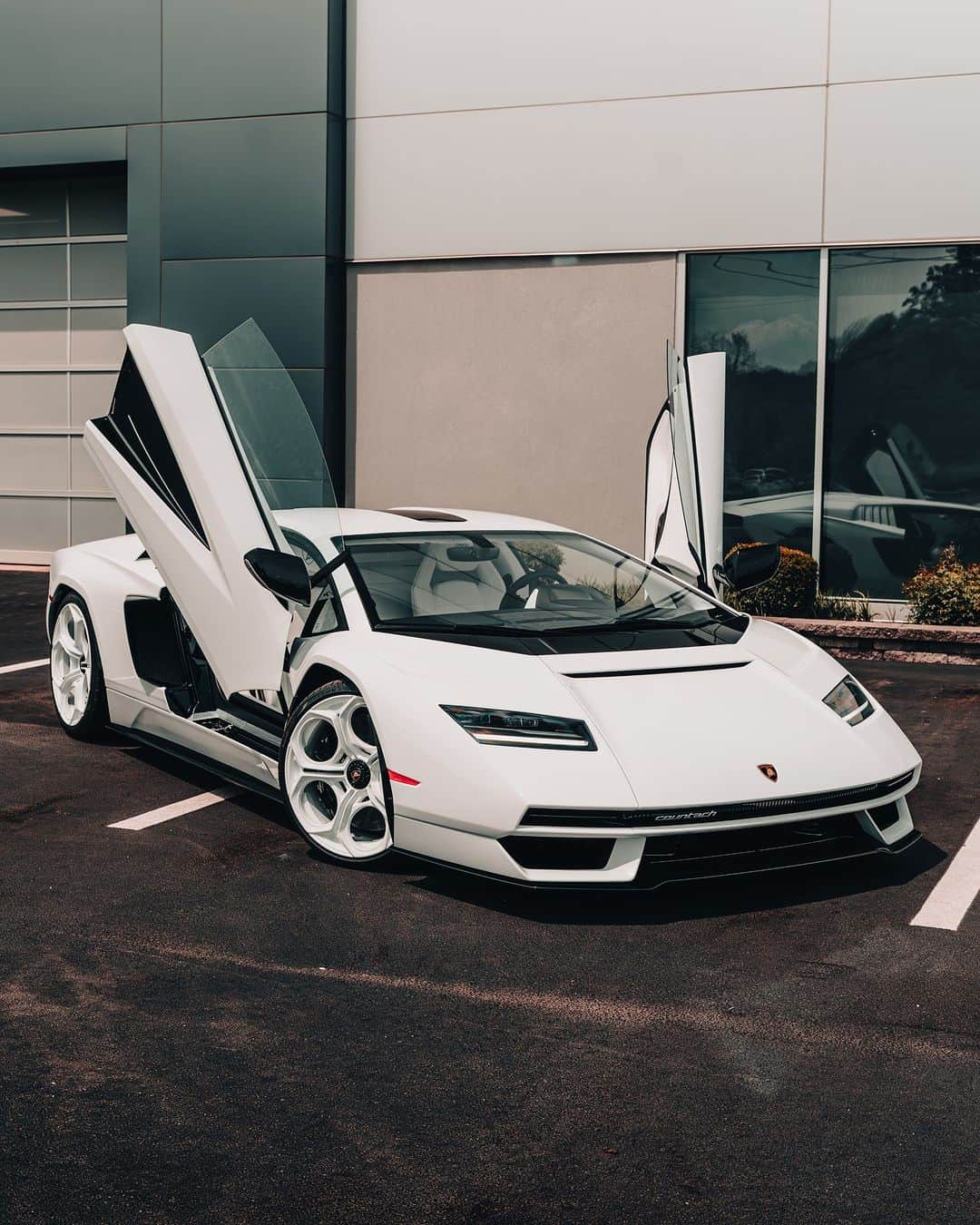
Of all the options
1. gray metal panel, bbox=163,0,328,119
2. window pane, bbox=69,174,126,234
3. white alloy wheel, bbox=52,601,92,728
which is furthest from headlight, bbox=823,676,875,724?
window pane, bbox=69,174,126,234

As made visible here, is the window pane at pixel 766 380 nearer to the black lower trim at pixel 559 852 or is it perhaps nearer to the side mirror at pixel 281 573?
the side mirror at pixel 281 573

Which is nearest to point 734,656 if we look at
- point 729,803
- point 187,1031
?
point 729,803

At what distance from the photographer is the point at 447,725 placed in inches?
177

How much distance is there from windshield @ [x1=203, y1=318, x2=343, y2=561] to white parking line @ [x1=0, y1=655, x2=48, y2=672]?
14.1ft

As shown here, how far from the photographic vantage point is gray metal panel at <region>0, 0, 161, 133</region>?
14.3 m

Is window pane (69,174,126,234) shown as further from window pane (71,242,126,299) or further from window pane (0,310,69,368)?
window pane (0,310,69,368)

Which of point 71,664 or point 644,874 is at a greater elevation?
point 71,664

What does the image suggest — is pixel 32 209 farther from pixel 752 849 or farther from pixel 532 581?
pixel 752 849

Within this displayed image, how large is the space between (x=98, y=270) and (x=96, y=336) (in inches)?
28.2

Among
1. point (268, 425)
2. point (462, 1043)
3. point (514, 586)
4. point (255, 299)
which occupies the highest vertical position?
point (255, 299)

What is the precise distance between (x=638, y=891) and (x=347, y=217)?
10893mm

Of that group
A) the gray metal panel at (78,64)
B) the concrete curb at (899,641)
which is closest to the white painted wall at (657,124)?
the gray metal panel at (78,64)

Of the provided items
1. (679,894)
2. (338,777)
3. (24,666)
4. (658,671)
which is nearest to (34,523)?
(24,666)

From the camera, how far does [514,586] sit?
5.70 m
